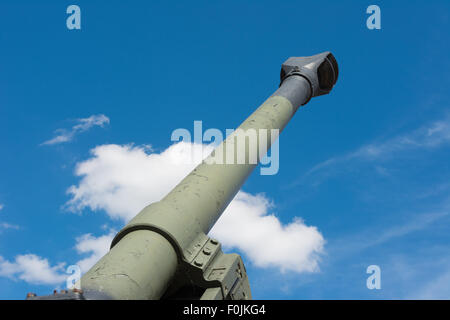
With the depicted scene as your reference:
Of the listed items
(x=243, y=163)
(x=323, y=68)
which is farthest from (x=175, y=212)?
(x=323, y=68)

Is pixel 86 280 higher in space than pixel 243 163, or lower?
lower

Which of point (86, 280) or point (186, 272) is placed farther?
point (186, 272)

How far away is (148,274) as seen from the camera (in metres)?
3.88

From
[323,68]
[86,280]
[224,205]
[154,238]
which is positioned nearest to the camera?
[86,280]

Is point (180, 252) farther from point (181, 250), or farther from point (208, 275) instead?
point (208, 275)

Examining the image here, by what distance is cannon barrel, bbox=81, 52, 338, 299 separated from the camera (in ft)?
12.2

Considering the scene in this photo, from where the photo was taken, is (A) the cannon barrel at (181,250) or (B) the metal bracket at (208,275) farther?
(B) the metal bracket at (208,275)

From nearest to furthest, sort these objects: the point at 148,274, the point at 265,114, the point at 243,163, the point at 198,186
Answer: the point at 148,274 < the point at 198,186 < the point at 243,163 < the point at 265,114

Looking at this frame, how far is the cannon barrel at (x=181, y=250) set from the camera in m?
3.73

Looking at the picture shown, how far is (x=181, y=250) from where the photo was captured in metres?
4.34

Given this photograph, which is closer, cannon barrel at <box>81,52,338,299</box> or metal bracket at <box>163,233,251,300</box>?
cannon barrel at <box>81,52,338,299</box>

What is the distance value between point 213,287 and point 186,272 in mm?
330
